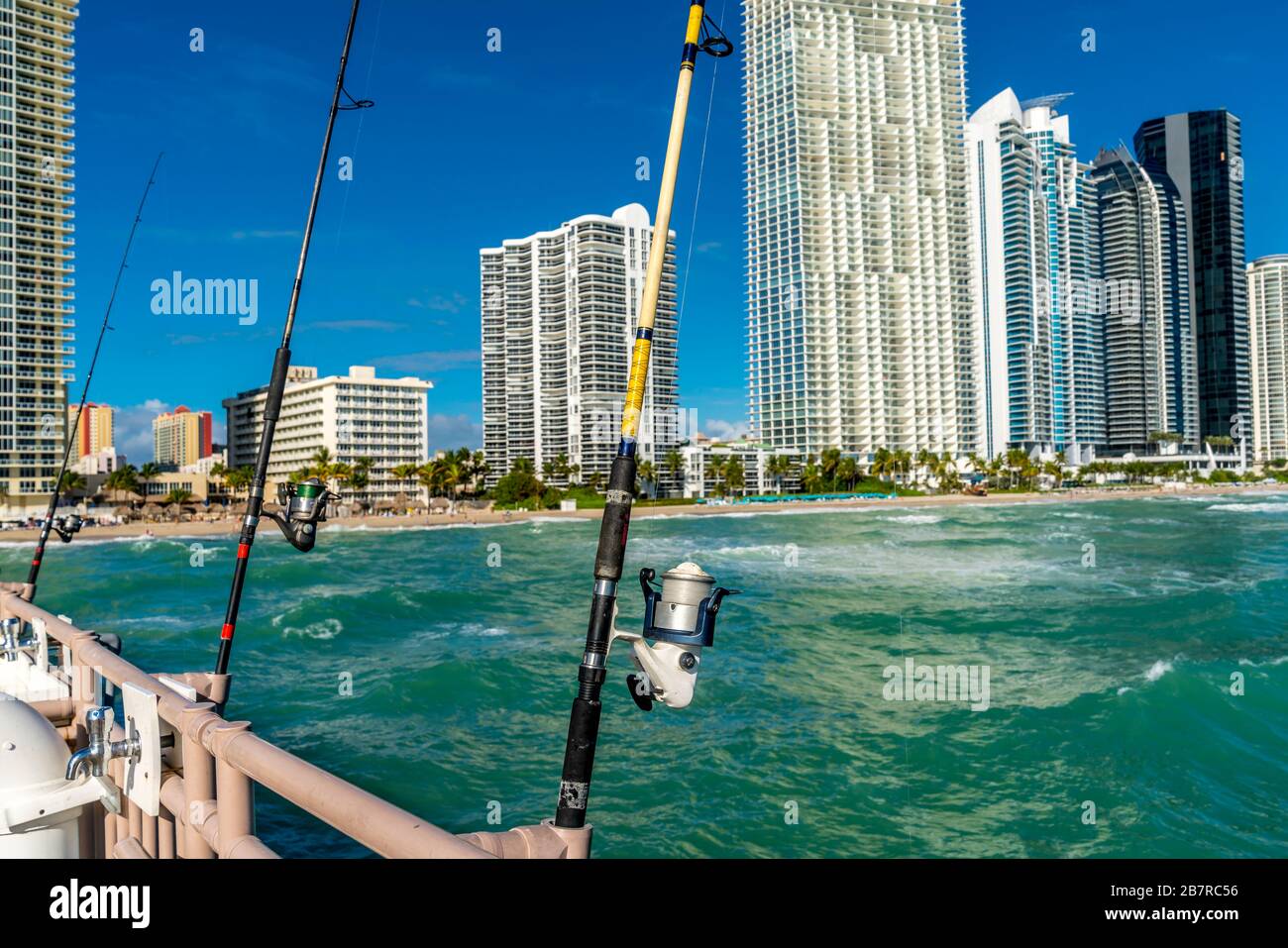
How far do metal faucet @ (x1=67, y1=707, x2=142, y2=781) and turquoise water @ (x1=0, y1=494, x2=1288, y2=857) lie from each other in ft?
27.0

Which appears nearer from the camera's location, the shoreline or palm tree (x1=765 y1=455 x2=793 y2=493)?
the shoreline

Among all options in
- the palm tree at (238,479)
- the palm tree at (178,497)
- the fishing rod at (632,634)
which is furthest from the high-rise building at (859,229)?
the fishing rod at (632,634)

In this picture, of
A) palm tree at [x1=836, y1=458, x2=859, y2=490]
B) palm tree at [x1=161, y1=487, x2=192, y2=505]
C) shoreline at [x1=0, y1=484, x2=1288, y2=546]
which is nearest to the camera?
shoreline at [x1=0, y1=484, x2=1288, y2=546]

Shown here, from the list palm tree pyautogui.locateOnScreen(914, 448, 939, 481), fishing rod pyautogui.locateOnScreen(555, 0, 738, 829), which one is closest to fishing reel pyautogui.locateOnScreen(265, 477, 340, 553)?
fishing rod pyautogui.locateOnScreen(555, 0, 738, 829)

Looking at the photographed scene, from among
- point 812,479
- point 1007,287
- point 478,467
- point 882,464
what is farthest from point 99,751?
point 1007,287

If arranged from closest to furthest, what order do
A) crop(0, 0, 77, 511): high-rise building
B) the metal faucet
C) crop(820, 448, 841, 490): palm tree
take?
the metal faucet → crop(0, 0, 77, 511): high-rise building → crop(820, 448, 841, 490): palm tree

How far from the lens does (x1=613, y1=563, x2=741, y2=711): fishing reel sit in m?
4.00

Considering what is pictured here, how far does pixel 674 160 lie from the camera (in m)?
4.65

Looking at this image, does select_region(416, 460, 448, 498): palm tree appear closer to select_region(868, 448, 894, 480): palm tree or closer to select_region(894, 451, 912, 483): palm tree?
select_region(868, 448, 894, 480): palm tree

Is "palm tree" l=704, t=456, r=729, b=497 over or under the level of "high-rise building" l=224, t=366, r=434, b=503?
under

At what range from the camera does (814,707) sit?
1836 centimetres

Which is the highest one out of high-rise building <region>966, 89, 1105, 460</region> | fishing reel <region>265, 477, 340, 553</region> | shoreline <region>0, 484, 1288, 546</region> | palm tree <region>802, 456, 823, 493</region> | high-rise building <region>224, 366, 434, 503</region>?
high-rise building <region>966, 89, 1105, 460</region>
